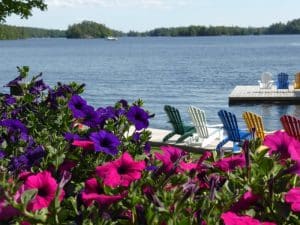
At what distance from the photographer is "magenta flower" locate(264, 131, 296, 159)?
2.45m

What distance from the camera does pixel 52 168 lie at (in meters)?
2.76

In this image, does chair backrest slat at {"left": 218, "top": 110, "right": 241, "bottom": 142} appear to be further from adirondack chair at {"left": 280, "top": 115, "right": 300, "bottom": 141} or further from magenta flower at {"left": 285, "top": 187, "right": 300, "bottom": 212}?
magenta flower at {"left": 285, "top": 187, "right": 300, "bottom": 212}

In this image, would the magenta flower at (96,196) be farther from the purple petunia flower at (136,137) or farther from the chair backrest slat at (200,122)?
the chair backrest slat at (200,122)

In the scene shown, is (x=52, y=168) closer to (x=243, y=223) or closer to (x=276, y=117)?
(x=243, y=223)

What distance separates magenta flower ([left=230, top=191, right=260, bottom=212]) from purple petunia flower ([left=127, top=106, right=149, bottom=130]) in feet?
3.93

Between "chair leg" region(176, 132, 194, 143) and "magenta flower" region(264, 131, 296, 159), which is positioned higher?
"magenta flower" region(264, 131, 296, 159)

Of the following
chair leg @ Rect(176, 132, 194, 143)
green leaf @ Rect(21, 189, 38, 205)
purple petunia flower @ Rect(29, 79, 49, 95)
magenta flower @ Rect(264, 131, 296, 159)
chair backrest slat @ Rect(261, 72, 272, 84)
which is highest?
magenta flower @ Rect(264, 131, 296, 159)

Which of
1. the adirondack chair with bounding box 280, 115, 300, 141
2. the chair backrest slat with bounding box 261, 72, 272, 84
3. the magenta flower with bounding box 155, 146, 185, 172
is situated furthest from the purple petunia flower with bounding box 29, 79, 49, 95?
the chair backrest slat with bounding box 261, 72, 272, 84

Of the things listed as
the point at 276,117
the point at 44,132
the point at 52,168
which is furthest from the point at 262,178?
the point at 276,117

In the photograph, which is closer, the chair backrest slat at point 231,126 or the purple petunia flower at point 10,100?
the purple petunia flower at point 10,100

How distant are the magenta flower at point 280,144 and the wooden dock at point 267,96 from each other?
25.6 metres

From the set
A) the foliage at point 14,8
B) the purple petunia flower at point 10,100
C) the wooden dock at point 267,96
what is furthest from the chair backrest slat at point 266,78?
the purple petunia flower at point 10,100

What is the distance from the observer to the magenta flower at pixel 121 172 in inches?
86.4

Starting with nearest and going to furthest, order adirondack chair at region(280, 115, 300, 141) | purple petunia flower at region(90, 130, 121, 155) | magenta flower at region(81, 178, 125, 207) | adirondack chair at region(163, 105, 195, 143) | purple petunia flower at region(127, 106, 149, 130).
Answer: magenta flower at region(81, 178, 125, 207) < purple petunia flower at region(90, 130, 121, 155) < purple petunia flower at region(127, 106, 149, 130) < adirondack chair at region(280, 115, 300, 141) < adirondack chair at region(163, 105, 195, 143)
